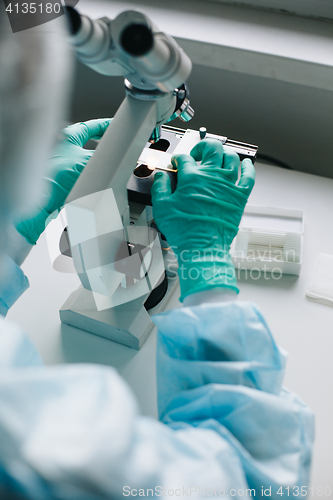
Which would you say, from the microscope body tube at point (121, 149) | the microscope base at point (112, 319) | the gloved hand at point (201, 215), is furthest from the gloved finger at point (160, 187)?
the microscope base at point (112, 319)

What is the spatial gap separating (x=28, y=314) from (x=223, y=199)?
20.3 inches

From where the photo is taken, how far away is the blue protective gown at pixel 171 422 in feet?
1.18

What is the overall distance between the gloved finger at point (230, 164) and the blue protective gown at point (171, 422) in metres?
0.31

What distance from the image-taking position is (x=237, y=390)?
543 millimetres

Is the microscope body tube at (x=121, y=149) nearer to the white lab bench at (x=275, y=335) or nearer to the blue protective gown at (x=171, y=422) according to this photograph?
the blue protective gown at (x=171, y=422)

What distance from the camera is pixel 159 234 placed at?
86 centimetres

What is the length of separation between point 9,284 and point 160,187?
0.35 metres

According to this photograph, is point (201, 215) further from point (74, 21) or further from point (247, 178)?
point (74, 21)

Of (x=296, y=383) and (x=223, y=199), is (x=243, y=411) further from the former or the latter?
(x=223, y=199)

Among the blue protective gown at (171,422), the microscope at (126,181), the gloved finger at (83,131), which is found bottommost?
the blue protective gown at (171,422)

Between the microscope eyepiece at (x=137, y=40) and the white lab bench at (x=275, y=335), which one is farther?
the white lab bench at (x=275, y=335)

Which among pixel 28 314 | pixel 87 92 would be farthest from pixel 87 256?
pixel 87 92

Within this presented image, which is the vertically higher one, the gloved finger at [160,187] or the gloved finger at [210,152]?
the gloved finger at [210,152]

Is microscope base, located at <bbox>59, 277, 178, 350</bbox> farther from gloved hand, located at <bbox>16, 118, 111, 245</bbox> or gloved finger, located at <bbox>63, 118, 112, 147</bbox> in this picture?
gloved finger, located at <bbox>63, 118, 112, 147</bbox>
